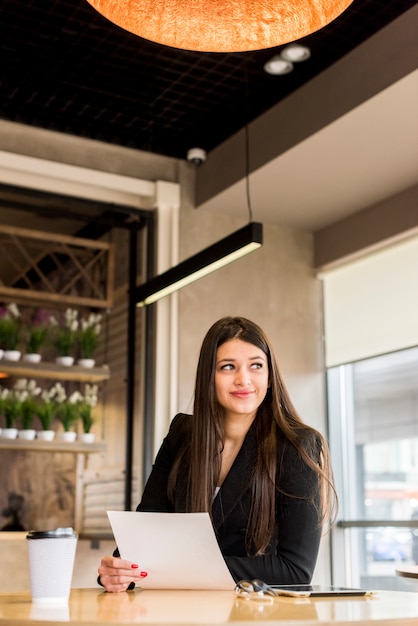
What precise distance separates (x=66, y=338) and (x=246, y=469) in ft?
9.08

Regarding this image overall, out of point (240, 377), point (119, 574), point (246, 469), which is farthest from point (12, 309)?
point (119, 574)

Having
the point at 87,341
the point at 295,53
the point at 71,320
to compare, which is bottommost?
the point at 87,341

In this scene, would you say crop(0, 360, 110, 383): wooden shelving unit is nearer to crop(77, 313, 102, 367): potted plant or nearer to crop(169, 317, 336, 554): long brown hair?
crop(77, 313, 102, 367): potted plant

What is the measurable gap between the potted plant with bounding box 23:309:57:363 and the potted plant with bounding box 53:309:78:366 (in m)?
0.06

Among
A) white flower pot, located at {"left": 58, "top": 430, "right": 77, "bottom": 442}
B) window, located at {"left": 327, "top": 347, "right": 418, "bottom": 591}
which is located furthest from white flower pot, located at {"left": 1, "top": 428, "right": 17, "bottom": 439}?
window, located at {"left": 327, "top": 347, "right": 418, "bottom": 591}

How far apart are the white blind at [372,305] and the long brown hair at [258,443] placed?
102 inches

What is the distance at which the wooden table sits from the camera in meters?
1.15

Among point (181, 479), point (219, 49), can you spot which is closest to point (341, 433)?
point (181, 479)

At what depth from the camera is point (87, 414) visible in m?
4.56

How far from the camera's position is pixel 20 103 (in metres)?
4.49

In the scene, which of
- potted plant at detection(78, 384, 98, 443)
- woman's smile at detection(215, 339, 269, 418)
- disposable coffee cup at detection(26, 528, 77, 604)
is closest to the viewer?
disposable coffee cup at detection(26, 528, 77, 604)

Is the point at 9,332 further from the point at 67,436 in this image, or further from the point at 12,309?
the point at 67,436

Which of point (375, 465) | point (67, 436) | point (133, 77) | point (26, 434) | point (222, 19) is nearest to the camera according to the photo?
point (222, 19)

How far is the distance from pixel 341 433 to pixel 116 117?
2241mm
